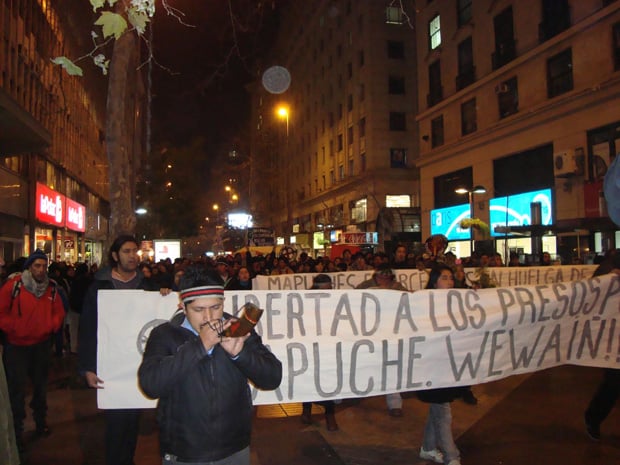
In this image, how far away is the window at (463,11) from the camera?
25.2 metres

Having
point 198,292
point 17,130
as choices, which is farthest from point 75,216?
point 198,292

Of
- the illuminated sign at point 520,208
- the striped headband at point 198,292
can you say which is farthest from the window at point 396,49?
the striped headband at point 198,292

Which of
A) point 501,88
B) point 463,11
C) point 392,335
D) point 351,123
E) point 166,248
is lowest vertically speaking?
point 392,335

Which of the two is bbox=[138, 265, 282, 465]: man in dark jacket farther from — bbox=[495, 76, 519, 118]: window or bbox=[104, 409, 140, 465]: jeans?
bbox=[495, 76, 519, 118]: window

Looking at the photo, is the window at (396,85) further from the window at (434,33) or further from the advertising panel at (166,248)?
the advertising panel at (166,248)

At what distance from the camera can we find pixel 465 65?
84.4 feet

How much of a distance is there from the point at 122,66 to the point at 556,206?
16727mm

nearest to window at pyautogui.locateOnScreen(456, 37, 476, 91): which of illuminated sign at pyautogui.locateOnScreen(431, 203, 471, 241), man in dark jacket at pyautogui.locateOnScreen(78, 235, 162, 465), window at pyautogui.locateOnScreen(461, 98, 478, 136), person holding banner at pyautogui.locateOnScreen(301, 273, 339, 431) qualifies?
window at pyautogui.locateOnScreen(461, 98, 478, 136)

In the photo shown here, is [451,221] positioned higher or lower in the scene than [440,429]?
higher

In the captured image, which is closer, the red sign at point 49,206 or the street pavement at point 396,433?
the street pavement at point 396,433

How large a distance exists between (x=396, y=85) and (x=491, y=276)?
107ft

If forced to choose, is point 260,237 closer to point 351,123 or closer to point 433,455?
point 351,123

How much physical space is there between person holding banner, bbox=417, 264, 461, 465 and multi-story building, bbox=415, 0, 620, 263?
11.7 m

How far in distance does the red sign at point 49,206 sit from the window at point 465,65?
63.6 feet
